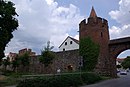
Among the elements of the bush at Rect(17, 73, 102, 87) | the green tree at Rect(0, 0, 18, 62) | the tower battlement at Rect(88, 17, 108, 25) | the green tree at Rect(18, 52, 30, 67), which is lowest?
the bush at Rect(17, 73, 102, 87)

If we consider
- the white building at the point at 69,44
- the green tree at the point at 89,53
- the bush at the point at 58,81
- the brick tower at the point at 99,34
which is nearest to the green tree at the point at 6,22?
the bush at the point at 58,81

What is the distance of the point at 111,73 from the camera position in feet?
117

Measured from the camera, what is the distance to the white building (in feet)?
183

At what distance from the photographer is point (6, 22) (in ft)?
80.2

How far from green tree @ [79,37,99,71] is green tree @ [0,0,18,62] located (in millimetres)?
11907

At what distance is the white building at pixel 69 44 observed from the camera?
183 feet

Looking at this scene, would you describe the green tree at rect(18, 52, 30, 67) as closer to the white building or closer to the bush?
the white building

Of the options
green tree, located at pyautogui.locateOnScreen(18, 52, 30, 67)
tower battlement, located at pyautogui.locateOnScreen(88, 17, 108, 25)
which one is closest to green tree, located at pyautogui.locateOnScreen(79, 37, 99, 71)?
tower battlement, located at pyautogui.locateOnScreen(88, 17, 108, 25)

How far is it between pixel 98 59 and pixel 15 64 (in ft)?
70.1

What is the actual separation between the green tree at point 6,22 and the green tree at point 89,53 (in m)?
11.9

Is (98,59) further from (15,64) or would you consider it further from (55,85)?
(15,64)

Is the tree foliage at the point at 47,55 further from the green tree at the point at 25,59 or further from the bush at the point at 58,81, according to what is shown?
the bush at the point at 58,81

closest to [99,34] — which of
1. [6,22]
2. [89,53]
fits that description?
[89,53]

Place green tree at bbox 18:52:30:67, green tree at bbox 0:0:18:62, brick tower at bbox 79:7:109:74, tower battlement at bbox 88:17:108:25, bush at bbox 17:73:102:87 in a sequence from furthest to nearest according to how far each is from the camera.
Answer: green tree at bbox 18:52:30:67
tower battlement at bbox 88:17:108:25
brick tower at bbox 79:7:109:74
green tree at bbox 0:0:18:62
bush at bbox 17:73:102:87
